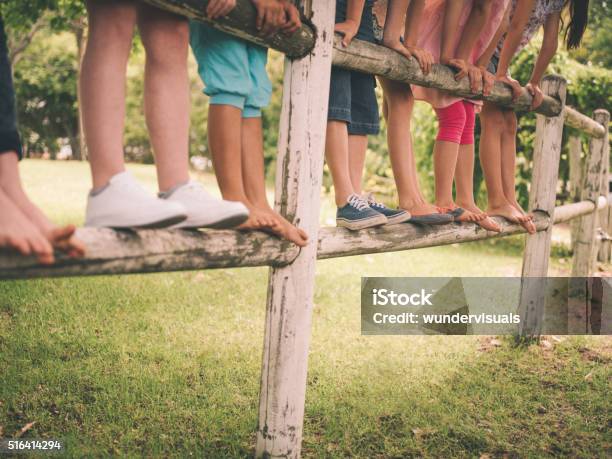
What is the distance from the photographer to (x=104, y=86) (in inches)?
56.3

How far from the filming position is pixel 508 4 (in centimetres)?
314

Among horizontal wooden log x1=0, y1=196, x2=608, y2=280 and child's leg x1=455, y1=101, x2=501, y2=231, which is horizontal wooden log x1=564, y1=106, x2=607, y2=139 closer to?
child's leg x1=455, y1=101, x2=501, y2=231

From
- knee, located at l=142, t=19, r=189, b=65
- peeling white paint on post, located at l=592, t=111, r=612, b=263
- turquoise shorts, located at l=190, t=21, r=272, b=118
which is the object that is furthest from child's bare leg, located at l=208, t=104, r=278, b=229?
peeling white paint on post, located at l=592, t=111, r=612, b=263

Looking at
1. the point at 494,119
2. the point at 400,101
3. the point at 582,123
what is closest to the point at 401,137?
the point at 400,101

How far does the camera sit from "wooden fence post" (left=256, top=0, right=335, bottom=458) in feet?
5.97

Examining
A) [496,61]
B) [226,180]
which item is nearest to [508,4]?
[496,61]

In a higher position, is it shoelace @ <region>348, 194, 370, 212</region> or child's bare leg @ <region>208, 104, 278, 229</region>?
child's bare leg @ <region>208, 104, 278, 229</region>

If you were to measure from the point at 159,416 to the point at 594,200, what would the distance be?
14.2 ft

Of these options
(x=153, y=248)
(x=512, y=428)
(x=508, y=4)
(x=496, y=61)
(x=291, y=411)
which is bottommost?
(x=512, y=428)

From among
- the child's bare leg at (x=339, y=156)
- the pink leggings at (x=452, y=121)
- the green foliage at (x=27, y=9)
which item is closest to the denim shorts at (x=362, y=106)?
the child's bare leg at (x=339, y=156)

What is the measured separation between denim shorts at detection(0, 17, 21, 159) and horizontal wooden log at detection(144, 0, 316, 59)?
1.13ft

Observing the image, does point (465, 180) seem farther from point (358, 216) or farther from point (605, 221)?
point (605, 221)

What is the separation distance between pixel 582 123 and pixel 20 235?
438cm

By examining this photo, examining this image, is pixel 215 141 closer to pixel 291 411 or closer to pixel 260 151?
pixel 260 151
